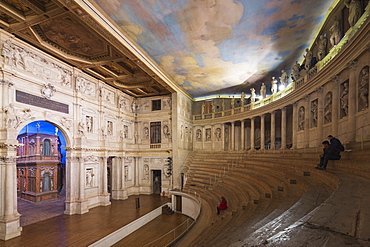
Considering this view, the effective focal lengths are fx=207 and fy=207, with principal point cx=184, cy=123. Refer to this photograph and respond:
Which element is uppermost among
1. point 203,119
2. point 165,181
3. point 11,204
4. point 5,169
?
point 203,119

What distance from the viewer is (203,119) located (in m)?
27.8

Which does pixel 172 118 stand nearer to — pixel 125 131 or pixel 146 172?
pixel 125 131

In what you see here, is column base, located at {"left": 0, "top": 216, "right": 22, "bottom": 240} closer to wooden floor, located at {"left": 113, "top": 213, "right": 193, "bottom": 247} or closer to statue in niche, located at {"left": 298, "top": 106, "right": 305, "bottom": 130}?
wooden floor, located at {"left": 113, "top": 213, "right": 193, "bottom": 247}

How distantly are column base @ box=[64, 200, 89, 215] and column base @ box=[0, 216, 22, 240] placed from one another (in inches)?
168

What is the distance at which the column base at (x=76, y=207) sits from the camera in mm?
15805

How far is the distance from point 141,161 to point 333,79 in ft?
66.5

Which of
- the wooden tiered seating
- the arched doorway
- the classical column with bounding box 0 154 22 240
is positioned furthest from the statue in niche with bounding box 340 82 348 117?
the arched doorway

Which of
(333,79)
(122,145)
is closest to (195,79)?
(122,145)

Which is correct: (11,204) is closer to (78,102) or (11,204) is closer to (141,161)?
(78,102)

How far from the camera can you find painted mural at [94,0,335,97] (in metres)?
10.9

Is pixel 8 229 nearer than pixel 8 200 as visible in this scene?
Yes

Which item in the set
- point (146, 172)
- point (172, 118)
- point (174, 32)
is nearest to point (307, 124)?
point (174, 32)

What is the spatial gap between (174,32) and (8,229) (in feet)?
48.1

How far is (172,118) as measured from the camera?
23.8m
